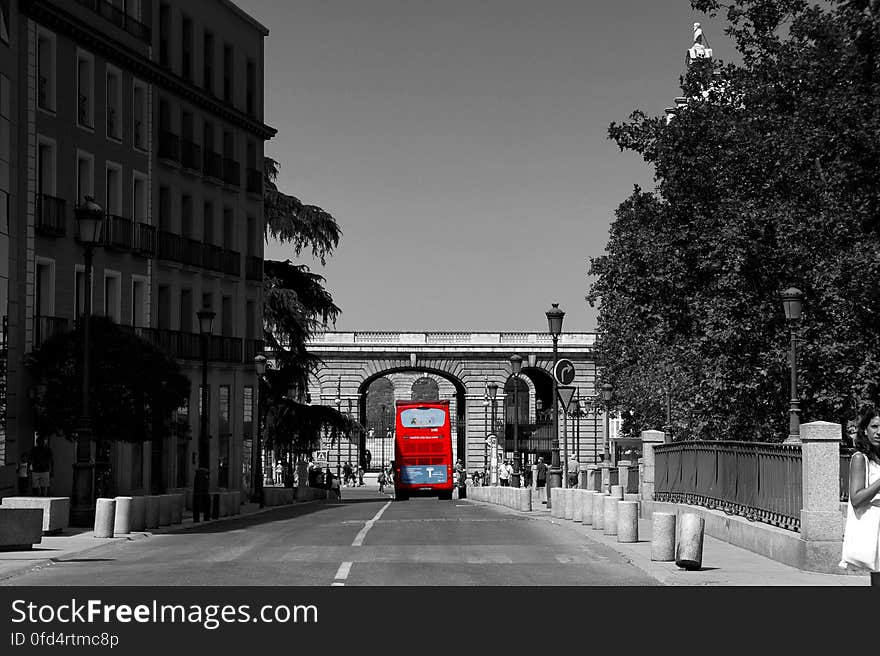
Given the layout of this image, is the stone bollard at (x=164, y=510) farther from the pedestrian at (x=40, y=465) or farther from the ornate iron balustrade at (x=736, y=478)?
the ornate iron balustrade at (x=736, y=478)

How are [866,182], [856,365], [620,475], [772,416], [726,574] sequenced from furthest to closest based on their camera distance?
1. [620,475]
2. [772,416]
3. [856,365]
4. [866,182]
5. [726,574]

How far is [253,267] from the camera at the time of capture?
67.6 meters

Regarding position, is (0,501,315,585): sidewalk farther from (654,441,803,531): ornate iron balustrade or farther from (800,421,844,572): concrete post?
(654,441,803,531): ornate iron balustrade

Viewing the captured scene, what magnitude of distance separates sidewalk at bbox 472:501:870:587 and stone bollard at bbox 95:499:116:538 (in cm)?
913

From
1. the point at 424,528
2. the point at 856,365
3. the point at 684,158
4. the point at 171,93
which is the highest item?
the point at 171,93

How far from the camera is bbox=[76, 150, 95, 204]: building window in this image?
51.7 meters

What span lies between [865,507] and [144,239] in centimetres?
4729

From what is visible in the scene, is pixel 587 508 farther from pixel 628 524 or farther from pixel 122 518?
pixel 122 518


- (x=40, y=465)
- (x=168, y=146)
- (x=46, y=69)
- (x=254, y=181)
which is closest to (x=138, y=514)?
(x=40, y=465)

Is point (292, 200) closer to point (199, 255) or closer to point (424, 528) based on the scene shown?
point (199, 255)

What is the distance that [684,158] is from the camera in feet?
160

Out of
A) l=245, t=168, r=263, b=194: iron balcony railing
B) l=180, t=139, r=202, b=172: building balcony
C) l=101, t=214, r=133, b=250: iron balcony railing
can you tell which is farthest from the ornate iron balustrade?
l=245, t=168, r=263, b=194: iron balcony railing
